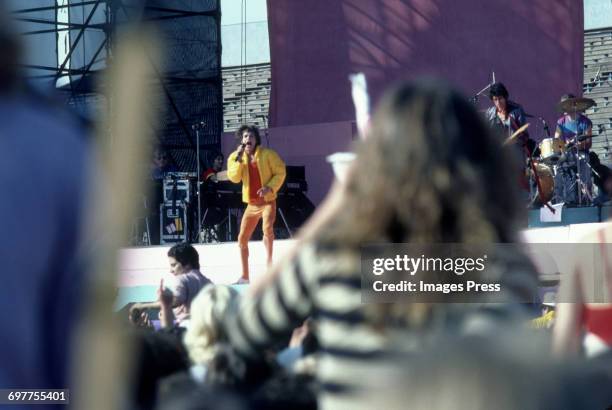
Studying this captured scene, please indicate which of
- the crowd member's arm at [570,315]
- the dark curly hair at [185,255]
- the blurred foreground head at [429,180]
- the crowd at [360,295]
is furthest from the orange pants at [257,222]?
the blurred foreground head at [429,180]

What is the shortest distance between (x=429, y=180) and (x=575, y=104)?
5678 mm

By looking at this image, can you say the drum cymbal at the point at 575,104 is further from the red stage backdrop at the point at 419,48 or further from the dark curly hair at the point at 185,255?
the dark curly hair at the point at 185,255

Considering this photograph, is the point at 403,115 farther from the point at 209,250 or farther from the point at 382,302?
the point at 209,250

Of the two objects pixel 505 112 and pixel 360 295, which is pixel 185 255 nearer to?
pixel 360 295

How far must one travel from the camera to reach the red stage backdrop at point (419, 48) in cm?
695

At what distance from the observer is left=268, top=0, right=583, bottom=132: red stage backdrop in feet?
22.8

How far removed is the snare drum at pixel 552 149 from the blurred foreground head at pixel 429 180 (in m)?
5.53

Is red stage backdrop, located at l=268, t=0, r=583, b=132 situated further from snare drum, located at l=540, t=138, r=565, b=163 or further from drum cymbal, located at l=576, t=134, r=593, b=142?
drum cymbal, located at l=576, t=134, r=593, b=142

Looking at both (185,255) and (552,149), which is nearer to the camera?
(185,255)

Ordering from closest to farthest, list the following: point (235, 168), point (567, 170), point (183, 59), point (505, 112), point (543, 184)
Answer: point (235, 168), point (505, 112), point (543, 184), point (567, 170), point (183, 59)

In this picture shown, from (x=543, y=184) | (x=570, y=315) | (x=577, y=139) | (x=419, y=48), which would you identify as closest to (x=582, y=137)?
(x=577, y=139)

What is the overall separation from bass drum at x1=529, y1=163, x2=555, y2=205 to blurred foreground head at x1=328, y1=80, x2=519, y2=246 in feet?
17.1

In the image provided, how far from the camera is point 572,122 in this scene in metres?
6.29

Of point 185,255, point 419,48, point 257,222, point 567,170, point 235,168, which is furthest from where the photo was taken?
point 419,48
